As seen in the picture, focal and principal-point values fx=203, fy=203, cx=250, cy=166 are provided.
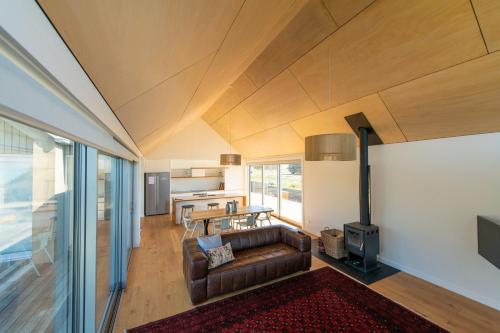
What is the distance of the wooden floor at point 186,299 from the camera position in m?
A: 2.49

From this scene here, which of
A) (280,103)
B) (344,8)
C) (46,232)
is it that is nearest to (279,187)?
(280,103)

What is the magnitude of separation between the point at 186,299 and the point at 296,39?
407 centimetres

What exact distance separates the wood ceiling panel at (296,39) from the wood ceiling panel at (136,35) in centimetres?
178

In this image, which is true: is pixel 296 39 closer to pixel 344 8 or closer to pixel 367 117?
pixel 344 8

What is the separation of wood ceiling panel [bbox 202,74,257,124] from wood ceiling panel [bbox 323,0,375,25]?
2.18m

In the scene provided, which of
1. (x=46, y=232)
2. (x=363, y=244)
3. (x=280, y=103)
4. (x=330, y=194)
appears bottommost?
(x=363, y=244)

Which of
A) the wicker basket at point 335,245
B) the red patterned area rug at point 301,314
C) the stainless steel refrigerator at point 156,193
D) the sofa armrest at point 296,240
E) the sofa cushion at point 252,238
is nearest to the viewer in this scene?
the red patterned area rug at point 301,314

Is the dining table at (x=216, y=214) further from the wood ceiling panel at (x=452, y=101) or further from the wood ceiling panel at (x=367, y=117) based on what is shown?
the wood ceiling panel at (x=452, y=101)

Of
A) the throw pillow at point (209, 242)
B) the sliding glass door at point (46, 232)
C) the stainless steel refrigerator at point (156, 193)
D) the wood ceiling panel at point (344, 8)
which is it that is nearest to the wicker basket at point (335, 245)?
the throw pillow at point (209, 242)

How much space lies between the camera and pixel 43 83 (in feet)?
2.30

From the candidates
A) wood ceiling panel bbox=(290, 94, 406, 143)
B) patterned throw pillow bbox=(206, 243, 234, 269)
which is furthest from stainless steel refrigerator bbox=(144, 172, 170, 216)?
wood ceiling panel bbox=(290, 94, 406, 143)

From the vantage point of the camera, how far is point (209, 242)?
10.7 ft

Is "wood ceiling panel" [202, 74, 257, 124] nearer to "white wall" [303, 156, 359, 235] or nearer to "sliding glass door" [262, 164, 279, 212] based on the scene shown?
"white wall" [303, 156, 359, 235]

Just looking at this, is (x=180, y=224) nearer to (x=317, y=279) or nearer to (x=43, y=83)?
(x=317, y=279)
